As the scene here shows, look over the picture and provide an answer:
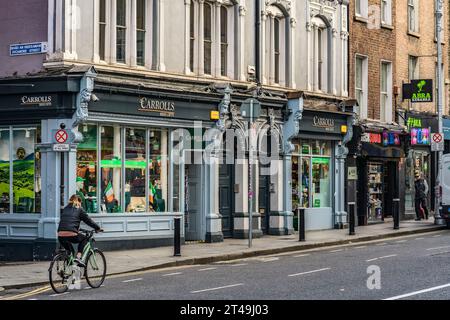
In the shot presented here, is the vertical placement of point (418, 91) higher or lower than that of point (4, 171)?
higher

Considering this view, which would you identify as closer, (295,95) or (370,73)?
(295,95)

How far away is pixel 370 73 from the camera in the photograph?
117ft

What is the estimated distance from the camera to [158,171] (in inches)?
1000

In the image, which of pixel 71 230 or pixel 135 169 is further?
pixel 135 169

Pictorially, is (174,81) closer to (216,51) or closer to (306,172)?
(216,51)

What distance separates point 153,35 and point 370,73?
13195 mm

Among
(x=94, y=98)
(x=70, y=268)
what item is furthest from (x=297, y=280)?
(x=94, y=98)

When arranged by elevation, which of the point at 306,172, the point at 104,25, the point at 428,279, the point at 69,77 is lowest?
the point at 428,279

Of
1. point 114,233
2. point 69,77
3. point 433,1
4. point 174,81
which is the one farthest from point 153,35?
point 433,1

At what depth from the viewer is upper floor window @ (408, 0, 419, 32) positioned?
3922cm

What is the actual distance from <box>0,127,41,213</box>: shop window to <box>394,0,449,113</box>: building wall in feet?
61.5

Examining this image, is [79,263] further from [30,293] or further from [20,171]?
[20,171]

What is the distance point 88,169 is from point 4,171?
2178 millimetres

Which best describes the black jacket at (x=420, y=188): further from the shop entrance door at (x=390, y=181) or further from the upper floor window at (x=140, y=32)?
the upper floor window at (x=140, y=32)
